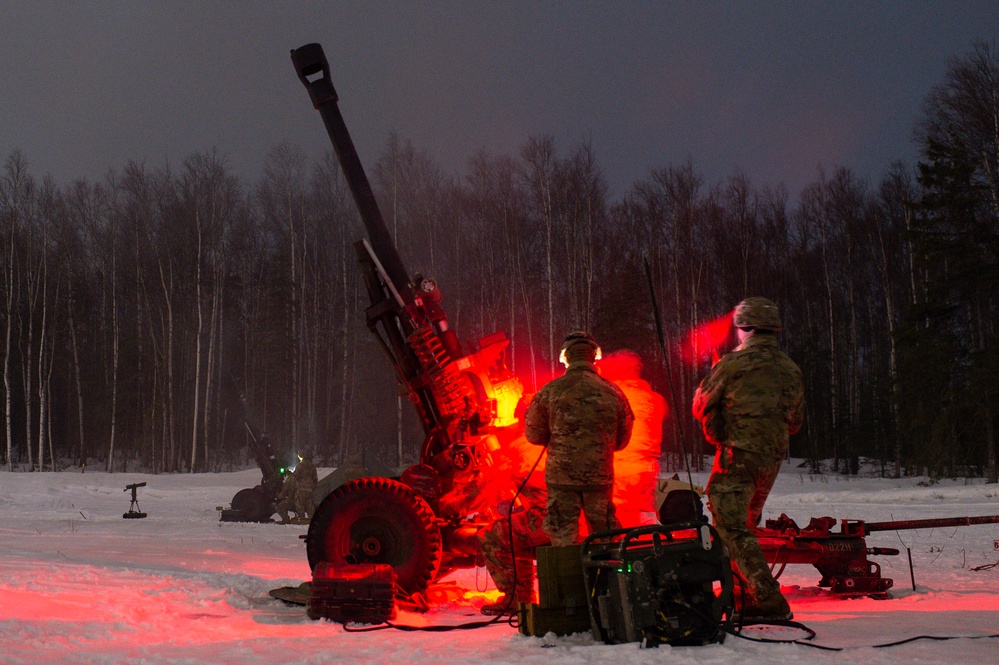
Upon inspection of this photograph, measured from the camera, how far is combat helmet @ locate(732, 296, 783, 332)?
582 cm

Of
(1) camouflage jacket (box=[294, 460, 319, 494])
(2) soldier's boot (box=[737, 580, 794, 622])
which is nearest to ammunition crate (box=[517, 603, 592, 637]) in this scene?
(2) soldier's boot (box=[737, 580, 794, 622])

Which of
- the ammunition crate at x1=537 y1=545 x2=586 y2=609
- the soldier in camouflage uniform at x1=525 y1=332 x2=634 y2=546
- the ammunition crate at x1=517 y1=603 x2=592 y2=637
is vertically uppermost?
the soldier in camouflage uniform at x1=525 y1=332 x2=634 y2=546

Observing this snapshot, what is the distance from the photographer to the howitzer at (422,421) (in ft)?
23.9

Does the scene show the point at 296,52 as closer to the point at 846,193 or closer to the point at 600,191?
the point at 600,191

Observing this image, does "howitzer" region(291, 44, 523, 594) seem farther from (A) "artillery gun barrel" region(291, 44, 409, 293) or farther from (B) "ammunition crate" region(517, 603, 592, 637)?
(B) "ammunition crate" region(517, 603, 592, 637)

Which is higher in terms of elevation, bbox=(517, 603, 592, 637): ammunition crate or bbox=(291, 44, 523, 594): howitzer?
bbox=(291, 44, 523, 594): howitzer

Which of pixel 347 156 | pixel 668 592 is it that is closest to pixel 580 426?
pixel 668 592

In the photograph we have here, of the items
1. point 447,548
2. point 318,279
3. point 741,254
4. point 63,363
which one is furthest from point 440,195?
point 447,548

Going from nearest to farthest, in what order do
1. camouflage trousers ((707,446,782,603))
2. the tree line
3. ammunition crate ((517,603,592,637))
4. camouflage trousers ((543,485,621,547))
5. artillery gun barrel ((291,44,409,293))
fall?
ammunition crate ((517,603,592,637)), camouflage trousers ((707,446,782,603)), camouflage trousers ((543,485,621,547)), artillery gun barrel ((291,44,409,293)), the tree line

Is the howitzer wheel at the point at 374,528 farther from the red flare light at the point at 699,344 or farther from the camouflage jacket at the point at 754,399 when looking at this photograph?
the red flare light at the point at 699,344

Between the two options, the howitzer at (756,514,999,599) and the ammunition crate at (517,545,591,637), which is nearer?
the ammunition crate at (517,545,591,637)

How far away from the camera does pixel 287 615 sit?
6.37 metres

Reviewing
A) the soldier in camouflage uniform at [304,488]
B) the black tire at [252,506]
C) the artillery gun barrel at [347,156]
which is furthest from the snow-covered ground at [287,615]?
the black tire at [252,506]

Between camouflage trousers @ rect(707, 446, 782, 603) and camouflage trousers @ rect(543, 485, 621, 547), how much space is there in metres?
0.81
